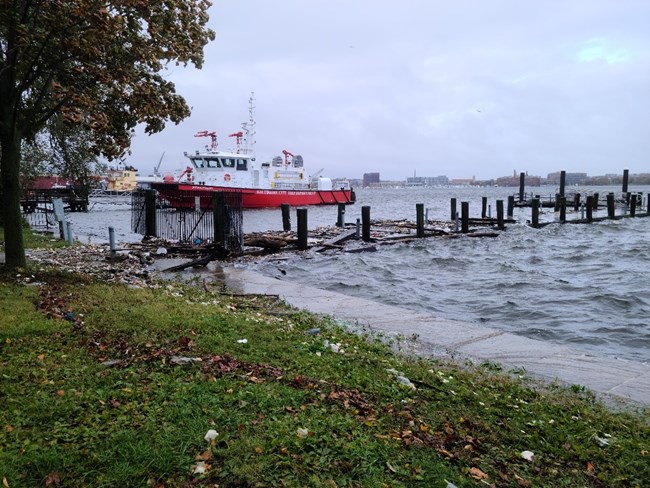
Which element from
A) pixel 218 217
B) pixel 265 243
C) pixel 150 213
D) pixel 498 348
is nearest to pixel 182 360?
pixel 498 348

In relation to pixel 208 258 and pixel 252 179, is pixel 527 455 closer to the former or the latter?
pixel 208 258

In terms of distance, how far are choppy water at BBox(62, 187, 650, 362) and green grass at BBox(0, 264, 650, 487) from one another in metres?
4.27

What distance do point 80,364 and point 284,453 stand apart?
8.32ft

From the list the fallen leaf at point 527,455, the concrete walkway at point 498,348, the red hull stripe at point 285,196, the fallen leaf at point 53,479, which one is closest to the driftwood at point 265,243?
the concrete walkway at point 498,348

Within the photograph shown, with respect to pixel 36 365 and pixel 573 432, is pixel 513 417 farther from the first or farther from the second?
pixel 36 365

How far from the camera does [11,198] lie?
9.61m

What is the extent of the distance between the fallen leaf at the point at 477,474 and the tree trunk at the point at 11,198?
9.05 m

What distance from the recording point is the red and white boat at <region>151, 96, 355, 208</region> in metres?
52.7

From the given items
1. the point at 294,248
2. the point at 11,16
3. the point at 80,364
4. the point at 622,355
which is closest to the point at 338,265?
the point at 294,248

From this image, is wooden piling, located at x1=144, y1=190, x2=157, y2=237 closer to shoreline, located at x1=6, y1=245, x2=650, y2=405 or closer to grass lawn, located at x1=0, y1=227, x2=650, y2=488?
shoreline, located at x1=6, y1=245, x2=650, y2=405

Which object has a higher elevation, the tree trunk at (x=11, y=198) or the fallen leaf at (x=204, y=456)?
the tree trunk at (x=11, y=198)

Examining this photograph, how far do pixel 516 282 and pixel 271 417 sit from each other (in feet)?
39.6

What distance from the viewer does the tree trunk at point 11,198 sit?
941 centimetres

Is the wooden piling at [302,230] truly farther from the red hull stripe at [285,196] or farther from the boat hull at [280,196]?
the red hull stripe at [285,196]
